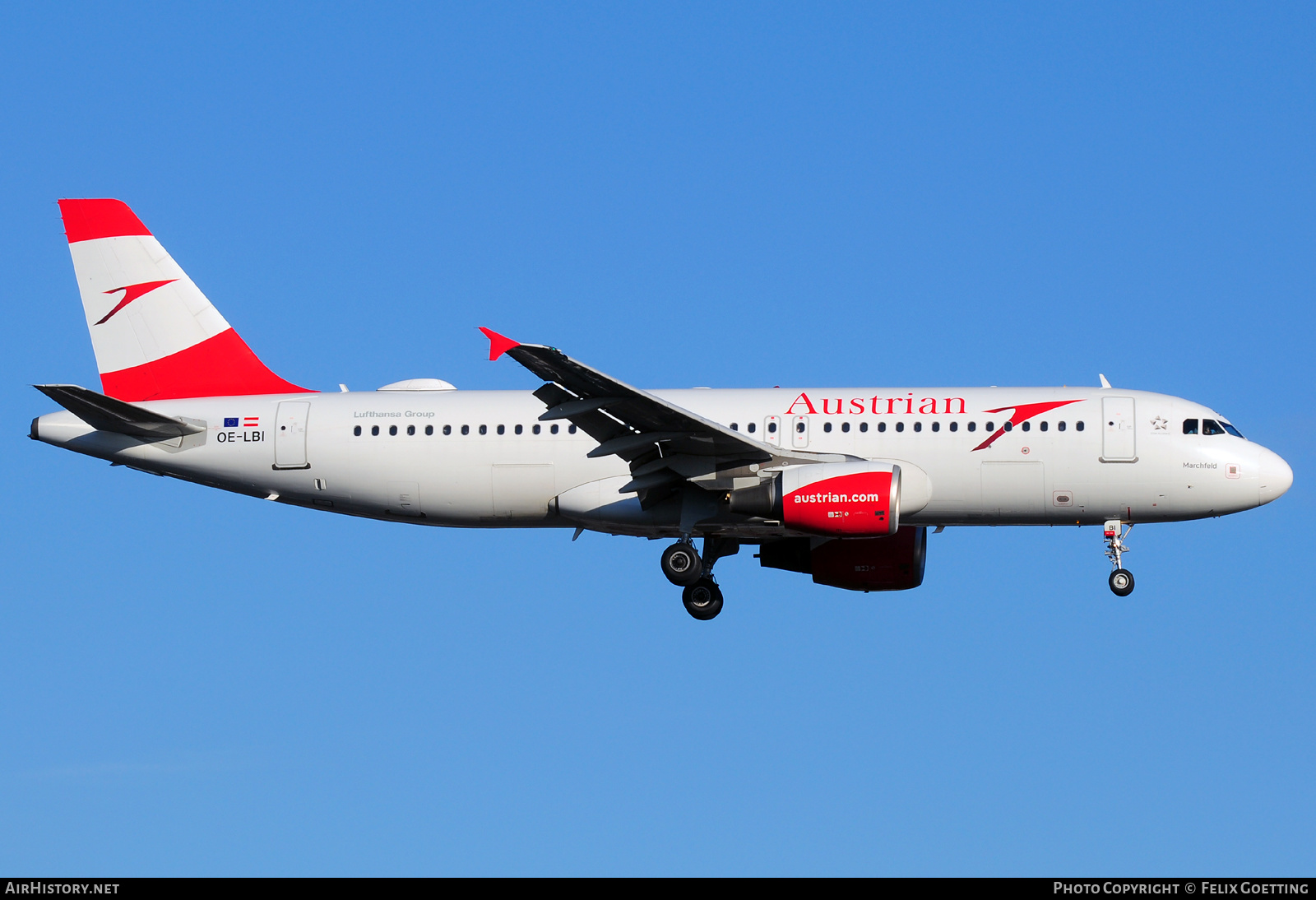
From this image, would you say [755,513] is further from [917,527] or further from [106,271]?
[106,271]

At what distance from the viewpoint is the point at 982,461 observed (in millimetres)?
34312

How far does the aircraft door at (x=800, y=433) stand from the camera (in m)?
35.1

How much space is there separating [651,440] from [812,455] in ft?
11.7

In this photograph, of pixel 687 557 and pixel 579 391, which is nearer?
pixel 579 391

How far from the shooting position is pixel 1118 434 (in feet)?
113

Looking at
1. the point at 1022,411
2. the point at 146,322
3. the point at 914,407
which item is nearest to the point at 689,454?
the point at 914,407

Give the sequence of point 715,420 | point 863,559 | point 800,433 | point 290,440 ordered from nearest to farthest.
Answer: point 800,433
point 715,420
point 290,440
point 863,559

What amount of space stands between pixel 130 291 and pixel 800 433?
54.4 ft

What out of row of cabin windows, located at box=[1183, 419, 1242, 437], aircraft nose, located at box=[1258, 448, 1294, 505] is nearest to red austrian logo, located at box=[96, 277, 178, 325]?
row of cabin windows, located at box=[1183, 419, 1242, 437]

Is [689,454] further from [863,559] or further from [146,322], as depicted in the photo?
[146,322]

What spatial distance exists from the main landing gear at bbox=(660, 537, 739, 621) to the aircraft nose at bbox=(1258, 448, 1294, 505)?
452 inches
